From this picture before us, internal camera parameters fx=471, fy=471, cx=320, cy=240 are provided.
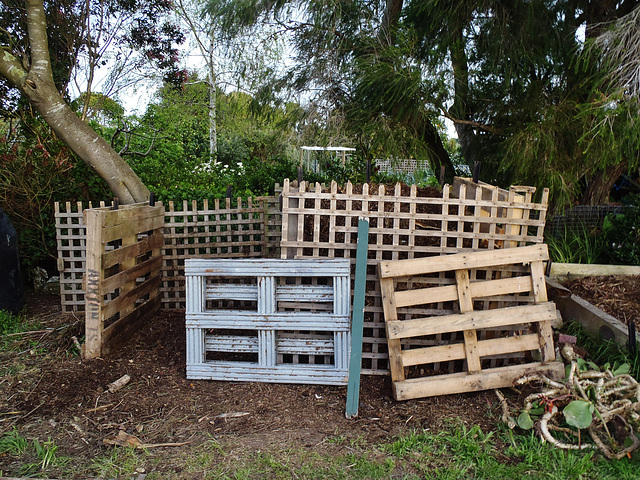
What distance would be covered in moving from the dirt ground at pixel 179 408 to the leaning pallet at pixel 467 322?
0.16 m

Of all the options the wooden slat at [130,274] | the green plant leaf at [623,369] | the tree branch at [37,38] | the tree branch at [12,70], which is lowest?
the green plant leaf at [623,369]

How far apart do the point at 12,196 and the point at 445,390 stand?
5758 mm

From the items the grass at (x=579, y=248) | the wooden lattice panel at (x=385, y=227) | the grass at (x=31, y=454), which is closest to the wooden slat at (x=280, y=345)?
the wooden lattice panel at (x=385, y=227)

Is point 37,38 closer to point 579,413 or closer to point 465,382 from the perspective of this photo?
point 465,382

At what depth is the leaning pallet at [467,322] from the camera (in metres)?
3.45

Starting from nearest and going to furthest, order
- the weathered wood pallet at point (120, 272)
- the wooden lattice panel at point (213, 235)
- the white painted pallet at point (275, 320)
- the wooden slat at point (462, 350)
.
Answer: the wooden slat at point (462, 350), the white painted pallet at point (275, 320), the weathered wood pallet at point (120, 272), the wooden lattice panel at point (213, 235)

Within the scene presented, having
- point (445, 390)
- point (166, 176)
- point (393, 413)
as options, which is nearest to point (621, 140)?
point (445, 390)

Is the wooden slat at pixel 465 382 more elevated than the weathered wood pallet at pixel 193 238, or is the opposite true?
the weathered wood pallet at pixel 193 238

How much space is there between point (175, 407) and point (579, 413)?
2.67 metres

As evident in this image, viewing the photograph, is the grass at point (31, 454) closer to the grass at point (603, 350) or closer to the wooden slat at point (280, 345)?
the wooden slat at point (280, 345)

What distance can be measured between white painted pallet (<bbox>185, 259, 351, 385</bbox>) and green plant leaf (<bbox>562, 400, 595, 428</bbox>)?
Answer: 1535 millimetres

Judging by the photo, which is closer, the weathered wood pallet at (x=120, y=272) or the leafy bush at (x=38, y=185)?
the weathered wood pallet at (x=120, y=272)

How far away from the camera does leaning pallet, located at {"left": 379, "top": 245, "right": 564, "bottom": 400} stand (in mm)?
3445

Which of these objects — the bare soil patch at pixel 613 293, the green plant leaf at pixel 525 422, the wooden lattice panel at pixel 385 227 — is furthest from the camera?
the bare soil patch at pixel 613 293
